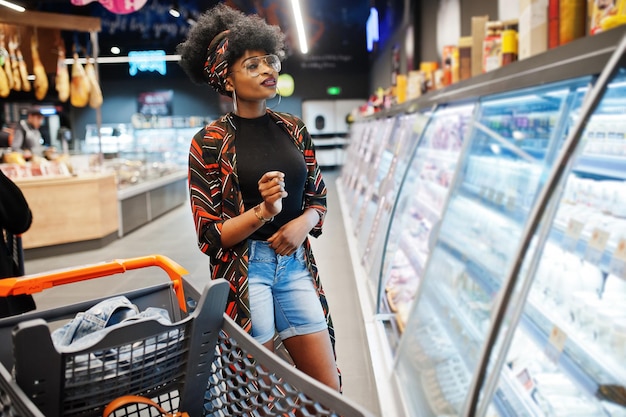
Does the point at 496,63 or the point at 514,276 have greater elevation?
the point at 496,63

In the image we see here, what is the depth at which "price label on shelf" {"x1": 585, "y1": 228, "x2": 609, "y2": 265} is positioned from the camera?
1.42 metres

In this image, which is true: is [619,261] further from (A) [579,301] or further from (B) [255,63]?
(B) [255,63]

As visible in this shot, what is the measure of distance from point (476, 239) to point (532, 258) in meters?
0.92

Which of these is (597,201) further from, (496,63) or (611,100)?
A: (496,63)

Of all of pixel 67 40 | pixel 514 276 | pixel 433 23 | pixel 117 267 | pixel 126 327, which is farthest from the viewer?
pixel 67 40

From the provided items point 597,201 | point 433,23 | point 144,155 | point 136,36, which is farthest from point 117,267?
point 136,36

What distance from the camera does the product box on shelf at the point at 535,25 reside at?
213 cm

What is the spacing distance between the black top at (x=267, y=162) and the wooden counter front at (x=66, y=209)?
5.33m

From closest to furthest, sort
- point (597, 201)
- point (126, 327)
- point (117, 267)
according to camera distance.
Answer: point (126, 327) < point (117, 267) < point (597, 201)

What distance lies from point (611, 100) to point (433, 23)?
228 inches

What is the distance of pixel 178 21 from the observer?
13164 millimetres

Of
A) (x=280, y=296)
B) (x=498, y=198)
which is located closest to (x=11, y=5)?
(x=280, y=296)

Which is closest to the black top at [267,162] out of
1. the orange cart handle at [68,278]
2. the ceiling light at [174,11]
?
the orange cart handle at [68,278]

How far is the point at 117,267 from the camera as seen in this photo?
1.62 meters
